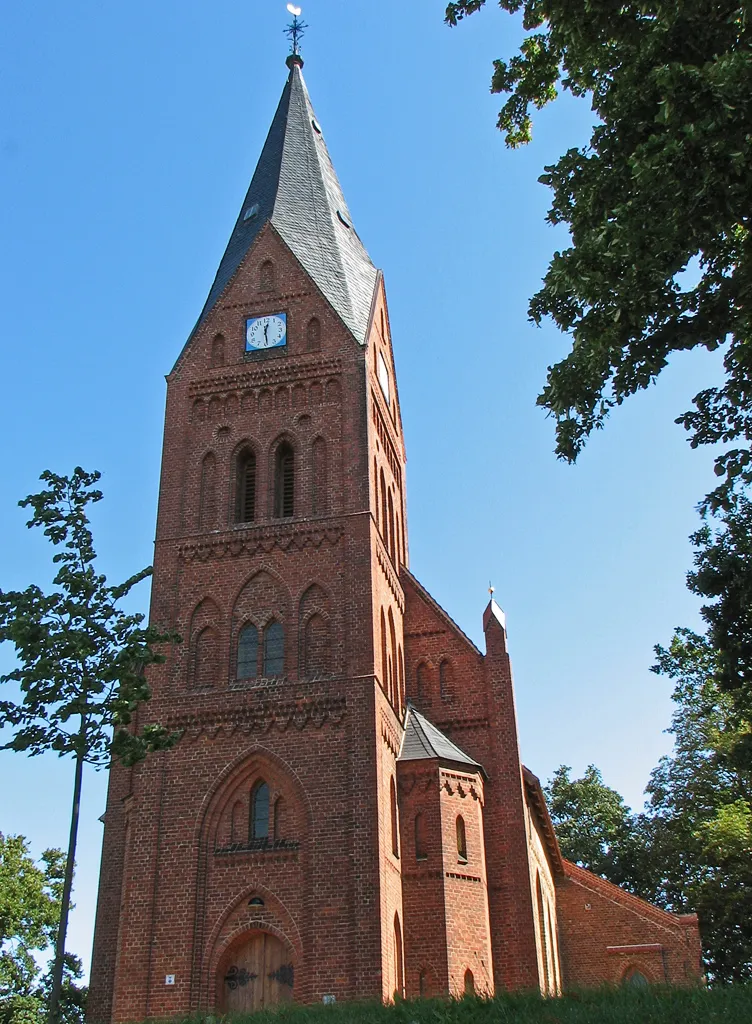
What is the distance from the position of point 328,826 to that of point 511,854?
5239 mm

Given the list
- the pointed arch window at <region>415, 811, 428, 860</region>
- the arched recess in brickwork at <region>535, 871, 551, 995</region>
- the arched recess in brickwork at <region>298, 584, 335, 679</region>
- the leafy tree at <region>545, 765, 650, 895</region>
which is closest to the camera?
the pointed arch window at <region>415, 811, 428, 860</region>

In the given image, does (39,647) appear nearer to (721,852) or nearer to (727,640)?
(727,640)

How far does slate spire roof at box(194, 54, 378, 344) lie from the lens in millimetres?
28125

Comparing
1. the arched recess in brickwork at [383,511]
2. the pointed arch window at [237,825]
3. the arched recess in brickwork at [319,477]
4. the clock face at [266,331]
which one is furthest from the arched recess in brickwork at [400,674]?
the clock face at [266,331]

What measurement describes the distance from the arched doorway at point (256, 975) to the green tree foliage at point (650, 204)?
1266 cm

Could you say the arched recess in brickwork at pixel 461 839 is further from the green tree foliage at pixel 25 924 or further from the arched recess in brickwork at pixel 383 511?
the green tree foliage at pixel 25 924

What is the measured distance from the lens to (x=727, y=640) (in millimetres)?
15938

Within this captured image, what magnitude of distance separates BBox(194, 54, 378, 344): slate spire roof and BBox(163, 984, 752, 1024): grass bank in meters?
16.7

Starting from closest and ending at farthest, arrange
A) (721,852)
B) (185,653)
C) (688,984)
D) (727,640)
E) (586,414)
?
1. (586,414)
2. (688,984)
3. (727,640)
4. (185,653)
5. (721,852)

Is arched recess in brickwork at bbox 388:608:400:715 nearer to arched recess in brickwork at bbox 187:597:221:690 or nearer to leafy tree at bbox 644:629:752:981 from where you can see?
arched recess in brickwork at bbox 187:597:221:690

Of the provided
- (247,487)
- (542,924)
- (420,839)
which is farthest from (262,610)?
(542,924)

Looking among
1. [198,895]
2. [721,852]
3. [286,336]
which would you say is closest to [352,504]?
[286,336]

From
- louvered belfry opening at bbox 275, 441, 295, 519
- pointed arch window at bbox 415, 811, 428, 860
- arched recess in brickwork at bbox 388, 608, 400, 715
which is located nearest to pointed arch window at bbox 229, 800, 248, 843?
pointed arch window at bbox 415, 811, 428, 860

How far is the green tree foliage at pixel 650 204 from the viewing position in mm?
9305
